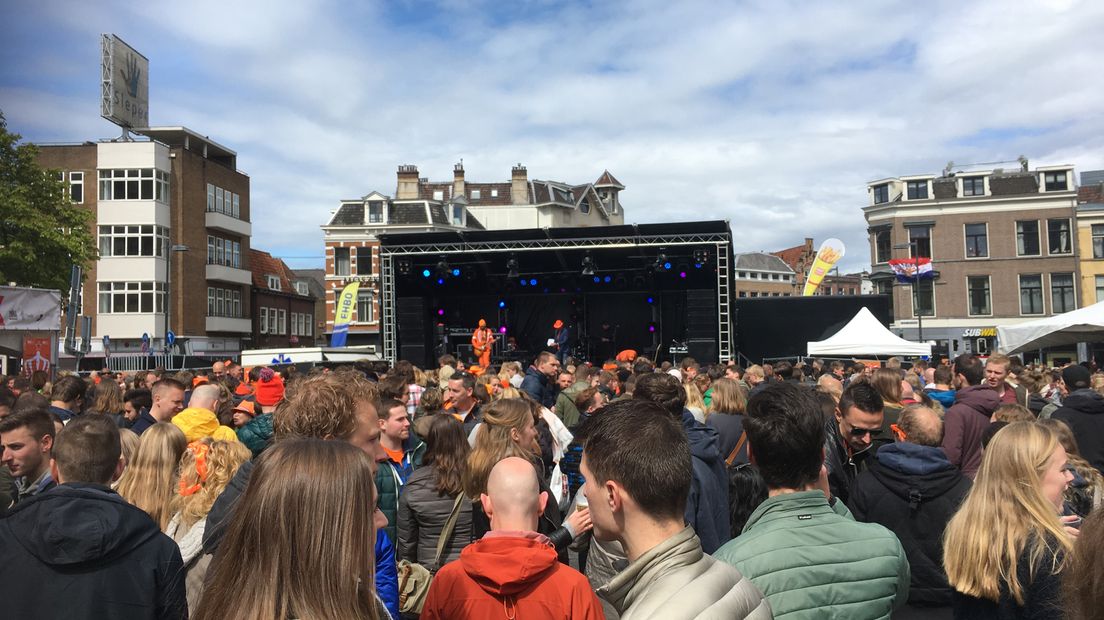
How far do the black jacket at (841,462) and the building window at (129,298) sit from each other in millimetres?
38624

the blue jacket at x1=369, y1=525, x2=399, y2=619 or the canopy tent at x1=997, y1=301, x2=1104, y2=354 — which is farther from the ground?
the canopy tent at x1=997, y1=301, x2=1104, y2=354

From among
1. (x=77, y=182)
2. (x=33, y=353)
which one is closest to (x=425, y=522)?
(x=33, y=353)

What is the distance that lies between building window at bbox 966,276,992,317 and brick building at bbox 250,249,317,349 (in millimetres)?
40546

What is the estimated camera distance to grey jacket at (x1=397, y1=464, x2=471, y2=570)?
13.4 ft

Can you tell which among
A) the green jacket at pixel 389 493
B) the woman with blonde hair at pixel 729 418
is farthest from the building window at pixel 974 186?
the green jacket at pixel 389 493

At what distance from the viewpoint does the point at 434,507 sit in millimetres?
4102

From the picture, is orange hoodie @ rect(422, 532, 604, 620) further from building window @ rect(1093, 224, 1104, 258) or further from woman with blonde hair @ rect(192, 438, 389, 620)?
building window @ rect(1093, 224, 1104, 258)

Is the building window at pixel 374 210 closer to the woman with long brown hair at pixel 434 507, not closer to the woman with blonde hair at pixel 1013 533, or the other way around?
the woman with long brown hair at pixel 434 507

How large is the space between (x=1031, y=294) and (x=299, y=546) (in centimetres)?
5082

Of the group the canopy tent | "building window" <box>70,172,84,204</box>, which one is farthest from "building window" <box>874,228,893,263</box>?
"building window" <box>70,172,84,204</box>

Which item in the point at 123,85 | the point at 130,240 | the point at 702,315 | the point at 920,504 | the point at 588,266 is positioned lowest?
the point at 920,504

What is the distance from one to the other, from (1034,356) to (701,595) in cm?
3671

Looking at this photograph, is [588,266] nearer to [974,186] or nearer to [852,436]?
[852,436]

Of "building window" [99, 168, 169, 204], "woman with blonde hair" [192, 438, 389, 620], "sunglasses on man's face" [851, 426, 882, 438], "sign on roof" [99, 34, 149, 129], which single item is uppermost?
"sign on roof" [99, 34, 149, 129]
